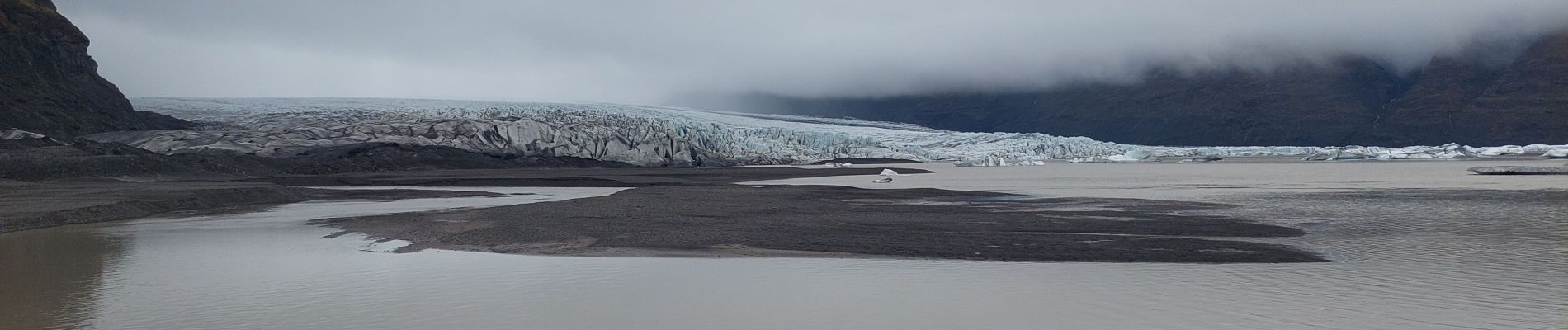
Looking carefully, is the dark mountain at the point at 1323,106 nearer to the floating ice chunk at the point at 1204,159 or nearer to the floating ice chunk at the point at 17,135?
the floating ice chunk at the point at 1204,159

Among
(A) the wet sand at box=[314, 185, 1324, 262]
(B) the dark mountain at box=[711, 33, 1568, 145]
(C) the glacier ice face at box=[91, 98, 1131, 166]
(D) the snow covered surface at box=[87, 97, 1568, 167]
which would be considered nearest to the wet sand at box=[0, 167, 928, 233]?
(A) the wet sand at box=[314, 185, 1324, 262]

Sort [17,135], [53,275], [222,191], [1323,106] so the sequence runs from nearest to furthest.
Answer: [53,275] → [222,191] → [17,135] → [1323,106]

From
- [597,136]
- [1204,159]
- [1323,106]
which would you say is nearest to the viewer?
[597,136]

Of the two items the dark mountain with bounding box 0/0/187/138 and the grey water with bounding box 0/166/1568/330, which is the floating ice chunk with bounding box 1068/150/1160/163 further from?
the grey water with bounding box 0/166/1568/330

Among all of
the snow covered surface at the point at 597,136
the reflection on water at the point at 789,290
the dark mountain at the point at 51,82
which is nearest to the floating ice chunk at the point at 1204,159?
the snow covered surface at the point at 597,136

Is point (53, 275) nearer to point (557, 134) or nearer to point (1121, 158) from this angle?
point (557, 134)

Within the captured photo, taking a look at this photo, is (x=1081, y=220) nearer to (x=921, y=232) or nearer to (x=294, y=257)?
(x=921, y=232)

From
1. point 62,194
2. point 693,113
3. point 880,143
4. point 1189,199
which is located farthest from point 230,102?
point 1189,199

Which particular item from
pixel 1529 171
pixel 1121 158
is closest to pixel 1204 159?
pixel 1121 158
